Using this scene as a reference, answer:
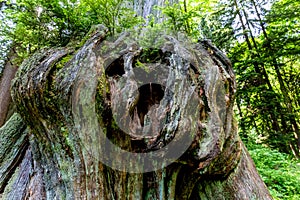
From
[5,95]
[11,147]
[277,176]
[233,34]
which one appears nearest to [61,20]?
[11,147]

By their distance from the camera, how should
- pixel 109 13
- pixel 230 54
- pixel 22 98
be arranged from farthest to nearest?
pixel 230 54 < pixel 109 13 < pixel 22 98

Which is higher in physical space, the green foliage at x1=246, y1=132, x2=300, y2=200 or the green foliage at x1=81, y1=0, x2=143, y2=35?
the green foliage at x1=81, y1=0, x2=143, y2=35

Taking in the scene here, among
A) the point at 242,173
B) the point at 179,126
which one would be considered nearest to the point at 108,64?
the point at 179,126

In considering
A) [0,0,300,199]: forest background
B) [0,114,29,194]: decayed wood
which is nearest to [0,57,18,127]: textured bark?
[0,0,300,199]: forest background

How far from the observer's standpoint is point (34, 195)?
1.74 m

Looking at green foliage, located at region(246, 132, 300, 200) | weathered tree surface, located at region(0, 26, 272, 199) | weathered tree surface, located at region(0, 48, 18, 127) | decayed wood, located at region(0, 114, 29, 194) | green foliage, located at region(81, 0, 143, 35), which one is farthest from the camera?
weathered tree surface, located at region(0, 48, 18, 127)

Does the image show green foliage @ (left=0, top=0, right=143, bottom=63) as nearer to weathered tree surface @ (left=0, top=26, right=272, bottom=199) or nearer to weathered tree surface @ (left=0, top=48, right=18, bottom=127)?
weathered tree surface @ (left=0, top=26, right=272, bottom=199)

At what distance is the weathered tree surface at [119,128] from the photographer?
1560 mm

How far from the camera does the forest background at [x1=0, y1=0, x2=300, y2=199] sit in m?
2.62

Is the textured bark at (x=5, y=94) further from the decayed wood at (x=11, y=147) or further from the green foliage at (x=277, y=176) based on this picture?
the green foliage at (x=277, y=176)

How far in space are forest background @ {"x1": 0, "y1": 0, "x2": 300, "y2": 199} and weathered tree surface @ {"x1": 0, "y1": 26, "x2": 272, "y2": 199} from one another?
1.71ft

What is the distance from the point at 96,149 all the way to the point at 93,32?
3.62 feet

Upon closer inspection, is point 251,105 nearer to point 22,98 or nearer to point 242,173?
point 242,173

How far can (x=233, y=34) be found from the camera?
874 centimetres
